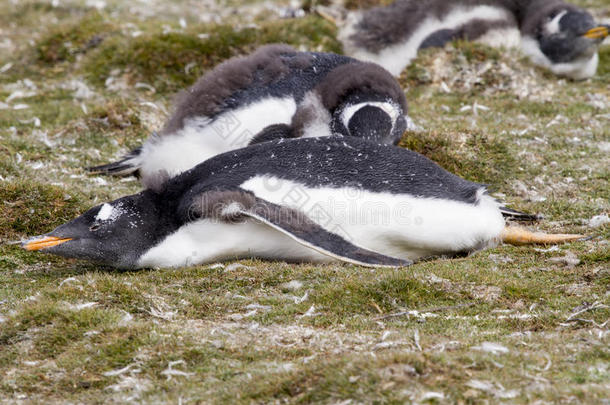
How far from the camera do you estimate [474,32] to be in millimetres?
10031

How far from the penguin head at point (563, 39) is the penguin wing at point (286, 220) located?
21.0 feet

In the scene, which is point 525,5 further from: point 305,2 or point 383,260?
point 383,260

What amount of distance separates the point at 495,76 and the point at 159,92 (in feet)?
13.5

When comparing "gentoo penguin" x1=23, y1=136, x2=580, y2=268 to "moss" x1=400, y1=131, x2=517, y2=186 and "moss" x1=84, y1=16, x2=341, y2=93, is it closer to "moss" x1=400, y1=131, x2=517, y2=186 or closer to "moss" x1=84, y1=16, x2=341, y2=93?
"moss" x1=400, y1=131, x2=517, y2=186

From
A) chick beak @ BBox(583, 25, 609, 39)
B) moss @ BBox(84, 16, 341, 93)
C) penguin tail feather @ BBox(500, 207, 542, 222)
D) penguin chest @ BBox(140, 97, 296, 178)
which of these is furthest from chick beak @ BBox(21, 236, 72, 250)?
chick beak @ BBox(583, 25, 609, 39)

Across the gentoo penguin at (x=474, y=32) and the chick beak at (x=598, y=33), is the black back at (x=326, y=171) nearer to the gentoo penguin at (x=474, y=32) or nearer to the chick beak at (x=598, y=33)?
the gentoo penguin at (x=474, y=32)

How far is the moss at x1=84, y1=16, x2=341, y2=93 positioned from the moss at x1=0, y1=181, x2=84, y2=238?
3.68 m

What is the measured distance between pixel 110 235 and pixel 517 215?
2.92 meters

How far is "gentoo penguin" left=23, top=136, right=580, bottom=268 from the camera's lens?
469 centimetres

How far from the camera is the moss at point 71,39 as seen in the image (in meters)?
10.6

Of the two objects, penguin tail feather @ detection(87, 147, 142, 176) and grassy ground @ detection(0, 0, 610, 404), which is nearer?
grassy ground @ detection(0, 0, 610, 404)

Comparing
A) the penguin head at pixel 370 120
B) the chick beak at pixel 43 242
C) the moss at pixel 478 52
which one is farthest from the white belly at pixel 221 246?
the moss at pixel 478 52

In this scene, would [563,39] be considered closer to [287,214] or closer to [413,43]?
A: [413,43]

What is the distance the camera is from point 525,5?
10727 millimetres
